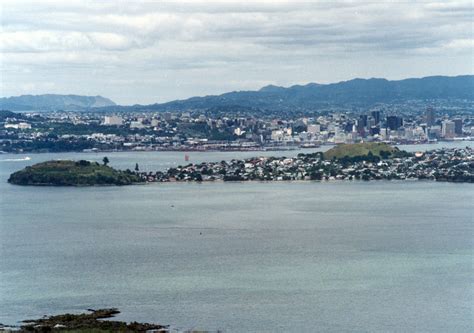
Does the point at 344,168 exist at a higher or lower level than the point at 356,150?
lower

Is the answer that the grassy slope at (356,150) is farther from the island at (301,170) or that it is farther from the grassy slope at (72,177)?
the grassy slope at (72,177)

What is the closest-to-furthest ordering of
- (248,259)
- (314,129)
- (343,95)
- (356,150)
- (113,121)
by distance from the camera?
(248,259) < (356,150) < (314,129) < (113,121) < (343,95)

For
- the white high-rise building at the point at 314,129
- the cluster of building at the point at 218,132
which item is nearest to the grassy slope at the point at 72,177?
the cluster of building at the point at 218,132

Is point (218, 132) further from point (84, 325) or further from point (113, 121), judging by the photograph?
point (84, 325)

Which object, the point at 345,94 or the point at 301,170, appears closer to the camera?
the point at 301,170

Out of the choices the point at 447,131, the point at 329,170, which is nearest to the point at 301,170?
the point at 329,170

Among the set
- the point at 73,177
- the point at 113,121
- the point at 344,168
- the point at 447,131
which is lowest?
the point at 344,168

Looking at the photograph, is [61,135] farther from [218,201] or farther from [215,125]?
[218,201]
